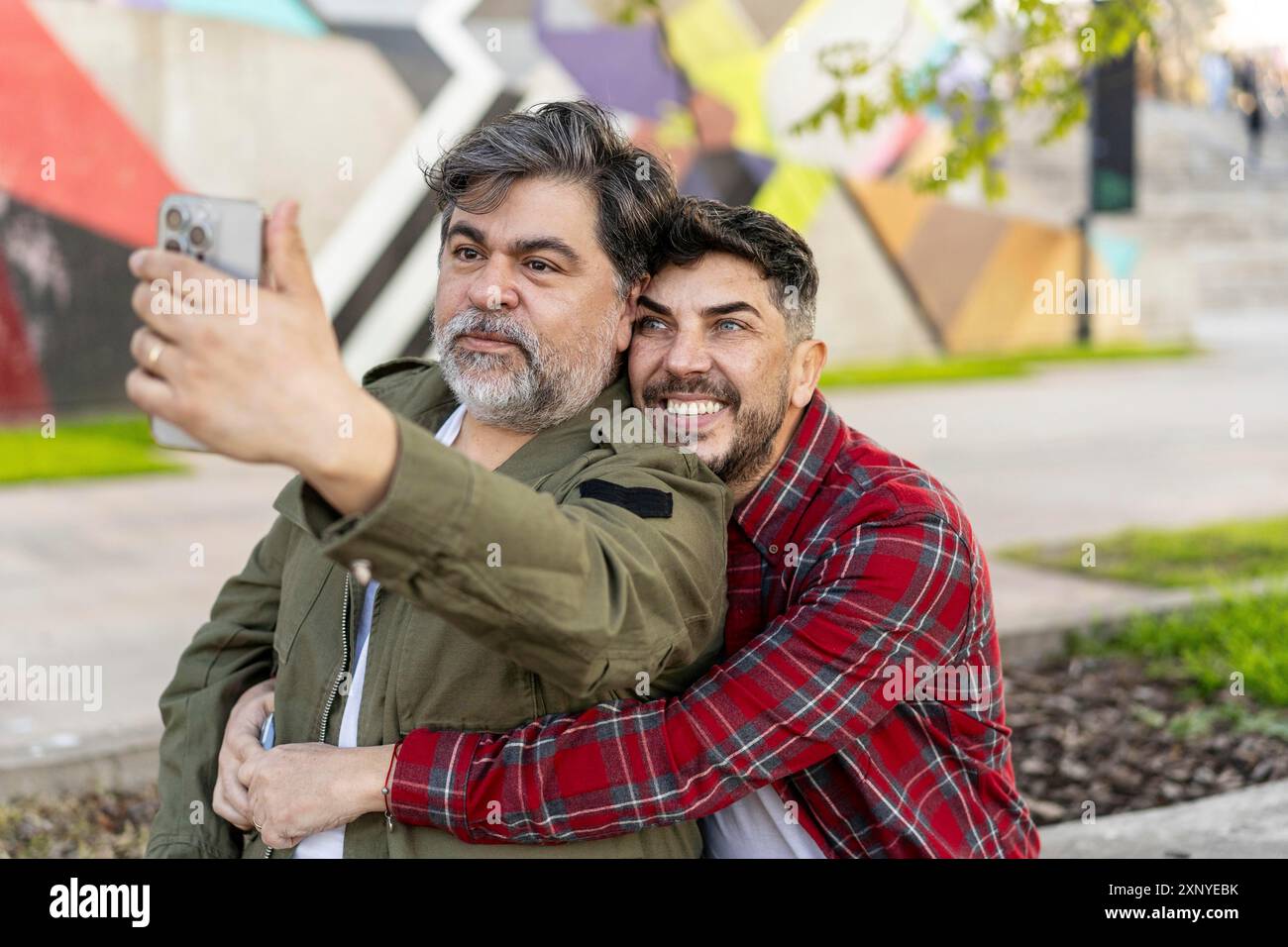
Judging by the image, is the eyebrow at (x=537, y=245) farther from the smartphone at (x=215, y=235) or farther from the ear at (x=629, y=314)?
the smartphone at (x=215, y=235)

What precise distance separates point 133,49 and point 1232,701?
10.2 meters

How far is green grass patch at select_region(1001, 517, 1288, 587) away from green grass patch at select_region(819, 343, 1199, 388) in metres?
6.16

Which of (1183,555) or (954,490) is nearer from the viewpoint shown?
(1183,555)

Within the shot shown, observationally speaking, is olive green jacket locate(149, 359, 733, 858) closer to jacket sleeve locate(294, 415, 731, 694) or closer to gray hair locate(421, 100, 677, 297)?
jacket sleeve locate(294, 415, 731, 694)

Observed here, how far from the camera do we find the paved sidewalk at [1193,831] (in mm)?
3652

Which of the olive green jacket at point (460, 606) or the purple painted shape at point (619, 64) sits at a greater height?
the purple painted shape at point (619, 64)

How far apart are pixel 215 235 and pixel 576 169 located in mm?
1028

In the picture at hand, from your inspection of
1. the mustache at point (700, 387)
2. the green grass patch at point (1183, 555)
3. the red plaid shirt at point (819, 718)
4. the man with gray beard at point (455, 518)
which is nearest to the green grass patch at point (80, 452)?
the green grass patch at point (1183, 555)

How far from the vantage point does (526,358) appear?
8.27 ft

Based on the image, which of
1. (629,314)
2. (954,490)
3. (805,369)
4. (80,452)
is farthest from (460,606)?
(80,452)

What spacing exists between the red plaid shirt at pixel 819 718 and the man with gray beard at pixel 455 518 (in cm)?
7

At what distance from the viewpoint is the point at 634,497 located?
2.20 metres

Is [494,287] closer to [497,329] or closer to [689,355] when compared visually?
[497,329]
